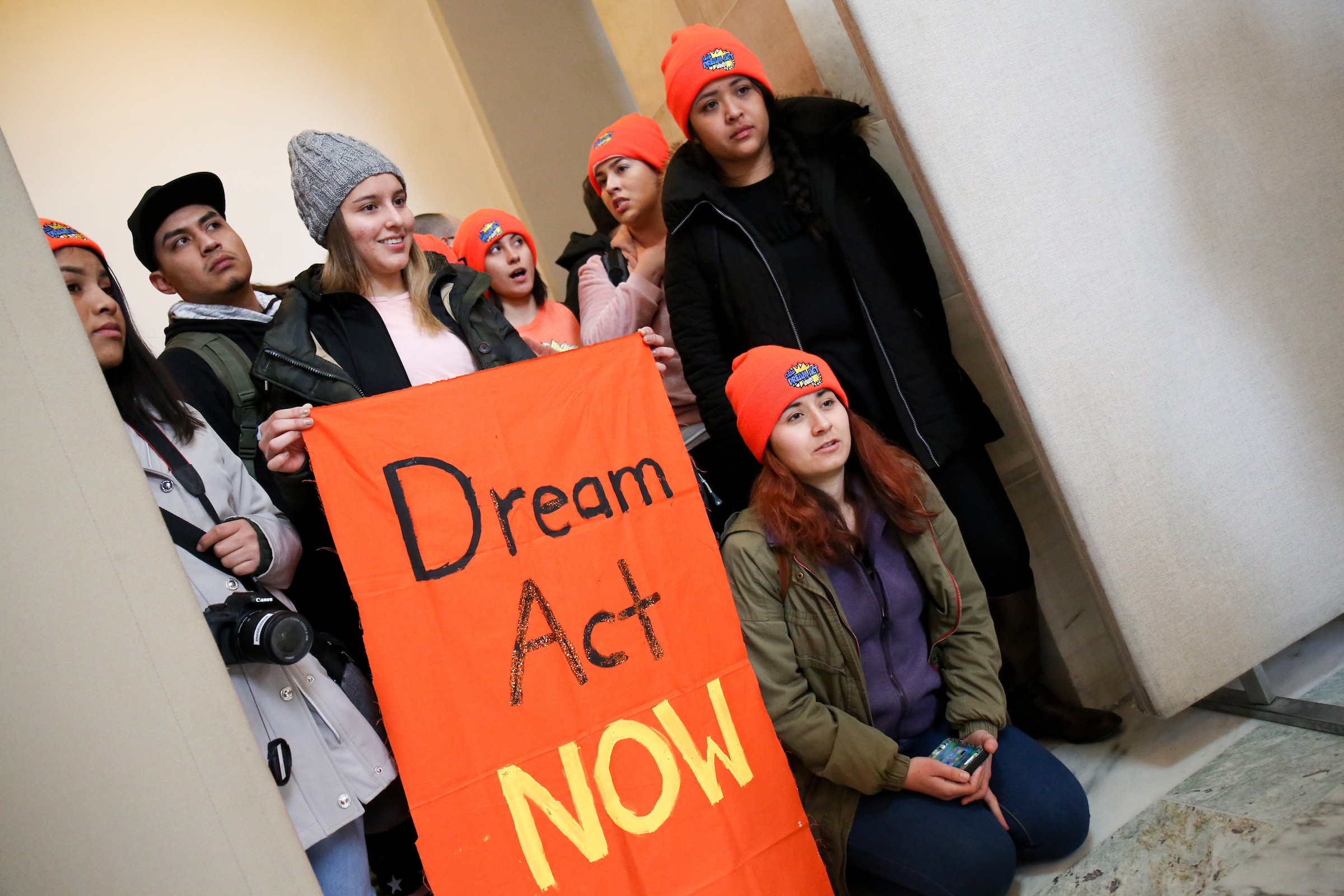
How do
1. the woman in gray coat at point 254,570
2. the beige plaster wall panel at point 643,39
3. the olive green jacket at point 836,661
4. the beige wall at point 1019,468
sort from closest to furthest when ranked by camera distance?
1. the woman in gray coat at point 254,570
2. the olive green jacket at point 836,661
3. the beige wall at point 1019,468
4. the beige plaster wall panel at point 643,39

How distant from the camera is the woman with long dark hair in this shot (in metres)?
2.14

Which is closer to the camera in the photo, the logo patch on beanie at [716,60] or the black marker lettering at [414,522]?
the black marker lettering at [414,522]

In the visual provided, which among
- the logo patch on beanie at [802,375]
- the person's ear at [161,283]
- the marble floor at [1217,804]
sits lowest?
the marble floor at [1217,804]

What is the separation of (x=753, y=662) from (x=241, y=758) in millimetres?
977

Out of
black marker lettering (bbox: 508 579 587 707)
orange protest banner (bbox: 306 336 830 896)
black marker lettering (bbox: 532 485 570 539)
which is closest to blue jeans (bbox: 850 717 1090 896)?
orange protest banner (bbox: 306 336 830 896)

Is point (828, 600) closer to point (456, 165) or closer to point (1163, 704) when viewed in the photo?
point (1163, 704)

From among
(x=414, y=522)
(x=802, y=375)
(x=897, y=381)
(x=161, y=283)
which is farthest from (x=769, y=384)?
(x=161, y=283)

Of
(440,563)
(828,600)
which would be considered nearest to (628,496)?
(440,563)

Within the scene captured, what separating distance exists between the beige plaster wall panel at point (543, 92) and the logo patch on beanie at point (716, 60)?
7.49ft

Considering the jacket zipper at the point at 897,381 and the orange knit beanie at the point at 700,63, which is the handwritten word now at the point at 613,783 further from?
the orange knit beanie at the point at 700,63

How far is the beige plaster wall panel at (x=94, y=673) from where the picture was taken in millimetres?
1048

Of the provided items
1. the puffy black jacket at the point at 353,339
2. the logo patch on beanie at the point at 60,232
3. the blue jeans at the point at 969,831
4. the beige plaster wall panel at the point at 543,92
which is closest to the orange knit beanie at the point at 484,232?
the puffy black jacket at the point at 353,339

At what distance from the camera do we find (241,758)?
117cm

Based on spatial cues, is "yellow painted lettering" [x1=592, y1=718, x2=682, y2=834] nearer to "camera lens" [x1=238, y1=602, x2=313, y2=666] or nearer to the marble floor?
"camera lens" [x1=238, y1=602, x2=313, y2=666]
